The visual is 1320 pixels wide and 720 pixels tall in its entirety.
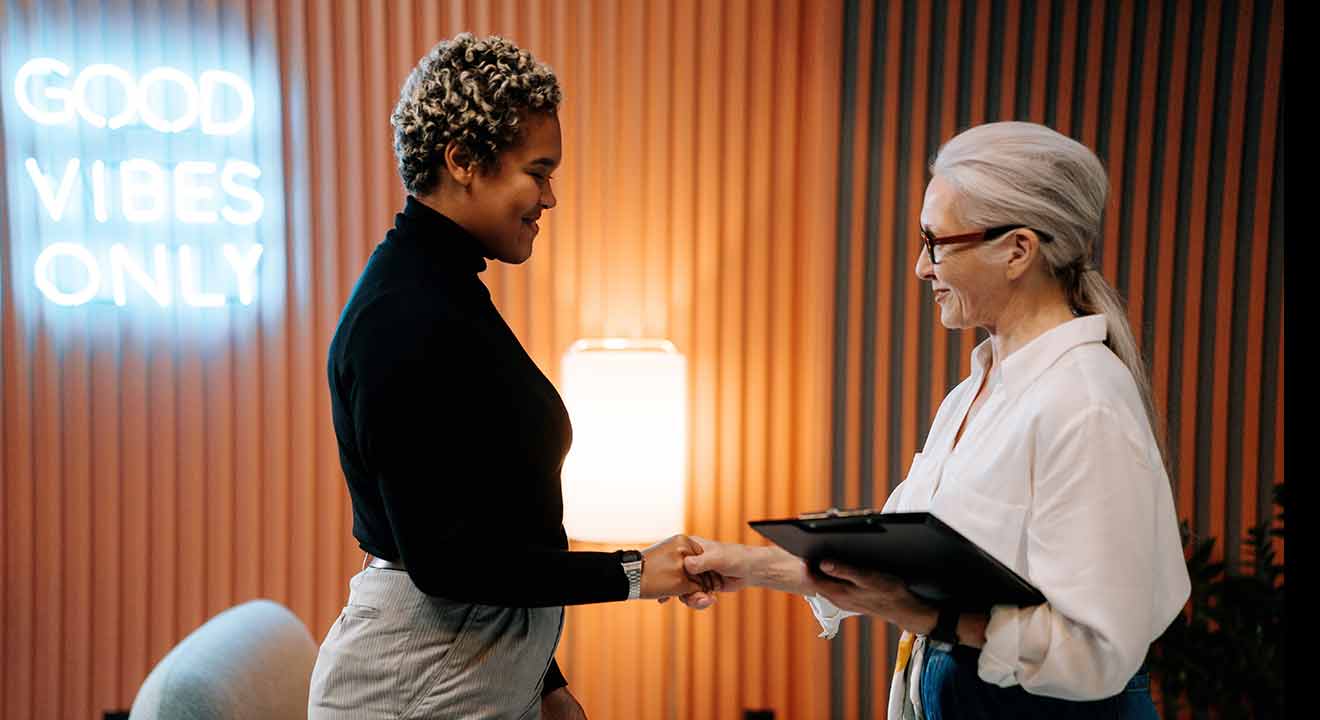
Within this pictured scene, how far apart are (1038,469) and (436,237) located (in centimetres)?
99

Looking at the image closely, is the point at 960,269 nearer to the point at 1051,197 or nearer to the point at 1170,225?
the point at 1051,197

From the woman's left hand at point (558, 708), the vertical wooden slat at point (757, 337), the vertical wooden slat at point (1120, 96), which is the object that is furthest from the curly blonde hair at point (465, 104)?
the vertical wooden slat at point (1120, 96)

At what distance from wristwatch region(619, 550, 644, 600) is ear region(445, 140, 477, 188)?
26.8 inches

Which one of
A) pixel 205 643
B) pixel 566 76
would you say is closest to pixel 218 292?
pixel 566 76

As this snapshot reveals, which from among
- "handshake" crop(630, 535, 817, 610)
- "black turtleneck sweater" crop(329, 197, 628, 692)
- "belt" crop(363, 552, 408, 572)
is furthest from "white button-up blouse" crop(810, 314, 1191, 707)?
"belt" crop(363, 552, 408, 572)

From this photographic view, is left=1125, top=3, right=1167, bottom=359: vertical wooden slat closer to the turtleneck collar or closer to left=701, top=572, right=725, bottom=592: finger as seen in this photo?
left=701, top=572, right=725, bottom=592: finger

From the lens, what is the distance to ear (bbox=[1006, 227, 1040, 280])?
5.18ft

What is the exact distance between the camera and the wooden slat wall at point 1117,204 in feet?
12.5

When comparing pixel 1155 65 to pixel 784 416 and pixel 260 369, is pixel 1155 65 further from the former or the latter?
pixel 260 369

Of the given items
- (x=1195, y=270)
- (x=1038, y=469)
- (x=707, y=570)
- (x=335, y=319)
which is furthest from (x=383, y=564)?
(x=1195, y=270)

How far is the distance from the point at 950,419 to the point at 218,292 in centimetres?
281

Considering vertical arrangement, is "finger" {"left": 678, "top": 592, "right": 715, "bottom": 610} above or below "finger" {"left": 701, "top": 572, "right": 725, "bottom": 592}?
below

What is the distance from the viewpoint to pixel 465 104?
1.57 metres

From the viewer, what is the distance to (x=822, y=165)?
3.75 metres
